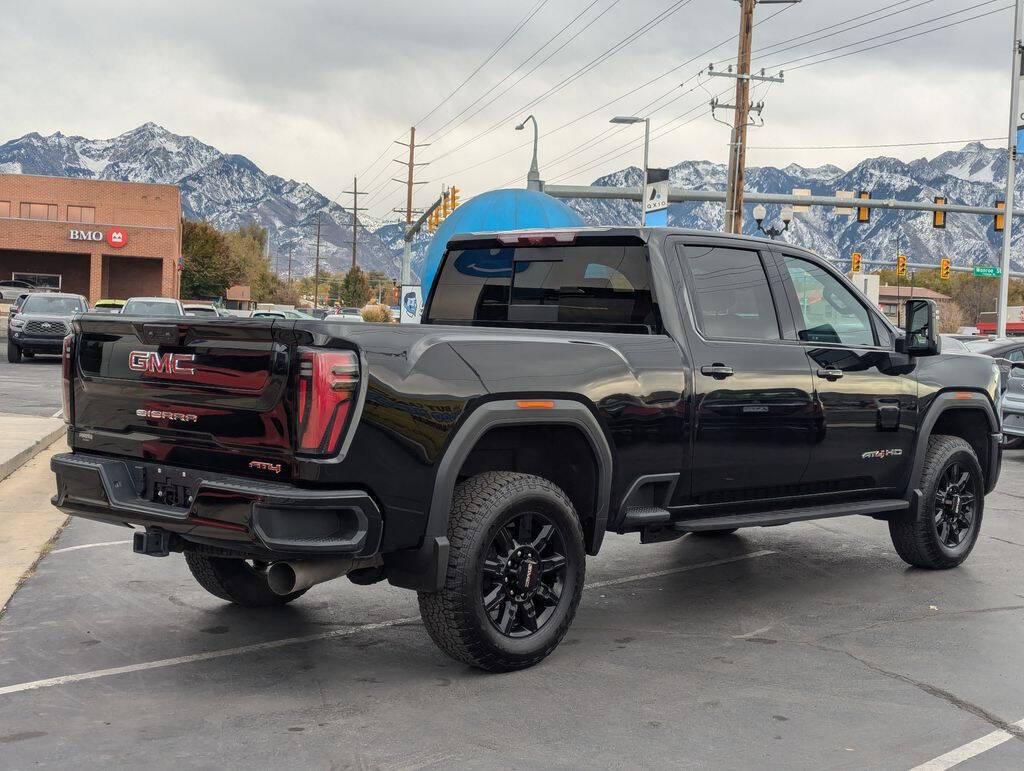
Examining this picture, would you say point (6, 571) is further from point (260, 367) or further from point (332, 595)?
point (260, 367)

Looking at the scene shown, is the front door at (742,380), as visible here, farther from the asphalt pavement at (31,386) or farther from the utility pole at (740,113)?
the utility pole at (740,113)

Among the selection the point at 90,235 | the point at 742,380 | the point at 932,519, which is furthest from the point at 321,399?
the point at 90,235

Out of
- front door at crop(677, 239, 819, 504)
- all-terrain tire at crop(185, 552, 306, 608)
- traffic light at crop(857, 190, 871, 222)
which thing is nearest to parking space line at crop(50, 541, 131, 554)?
all-terrain tire at crop(185, 552, 306, 608)

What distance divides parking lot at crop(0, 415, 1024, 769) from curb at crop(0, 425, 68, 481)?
343 cm

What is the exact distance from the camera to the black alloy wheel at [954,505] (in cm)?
790

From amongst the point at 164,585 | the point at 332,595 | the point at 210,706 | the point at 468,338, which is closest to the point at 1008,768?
the point at 468,338

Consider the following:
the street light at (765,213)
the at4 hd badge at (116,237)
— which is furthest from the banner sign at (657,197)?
the at4 hd badge at (116,237)

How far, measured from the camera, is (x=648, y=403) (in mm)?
5836

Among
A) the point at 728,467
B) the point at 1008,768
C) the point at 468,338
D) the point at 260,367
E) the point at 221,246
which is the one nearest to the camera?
the point at 1008,768

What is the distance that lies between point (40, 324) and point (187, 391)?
25.8m

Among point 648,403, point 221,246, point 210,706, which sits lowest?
point 210,706

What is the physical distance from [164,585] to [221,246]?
95.3 metres

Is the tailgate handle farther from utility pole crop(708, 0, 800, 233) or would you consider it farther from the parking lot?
utility pole crop(708, 0, 800, 233)

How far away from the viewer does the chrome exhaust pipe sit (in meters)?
4.75
